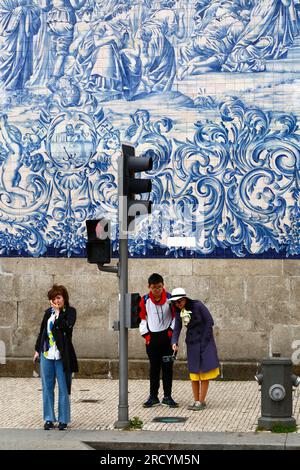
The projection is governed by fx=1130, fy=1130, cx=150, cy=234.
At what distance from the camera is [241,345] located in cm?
1709

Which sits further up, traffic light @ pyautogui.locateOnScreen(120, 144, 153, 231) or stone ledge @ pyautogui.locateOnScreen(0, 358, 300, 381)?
traffic light @ pyautogui.locateOnScreen(120, 144, 153, 231)

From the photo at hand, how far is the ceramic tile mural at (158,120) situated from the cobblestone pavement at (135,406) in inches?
82.2

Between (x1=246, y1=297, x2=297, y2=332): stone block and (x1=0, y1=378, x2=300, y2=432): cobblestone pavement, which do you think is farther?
(x1=246, y1=297, x2=297, y2=332): stone block

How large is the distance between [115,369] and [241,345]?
77.2 inches

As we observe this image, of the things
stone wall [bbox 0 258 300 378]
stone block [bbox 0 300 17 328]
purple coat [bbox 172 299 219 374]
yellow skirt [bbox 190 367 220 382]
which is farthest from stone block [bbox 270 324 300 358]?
stone block [bbox 0 300 17 328]

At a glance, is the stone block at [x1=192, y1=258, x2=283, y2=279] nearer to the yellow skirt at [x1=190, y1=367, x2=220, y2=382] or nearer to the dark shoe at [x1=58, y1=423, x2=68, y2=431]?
the yellow skirt at [x1=190, y1=367, x2=220, y2=382]

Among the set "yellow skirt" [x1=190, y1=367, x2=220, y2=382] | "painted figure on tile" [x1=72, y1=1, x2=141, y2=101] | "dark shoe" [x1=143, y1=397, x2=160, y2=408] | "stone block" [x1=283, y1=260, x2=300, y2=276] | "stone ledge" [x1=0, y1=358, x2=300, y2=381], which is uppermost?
"painted figure on tile" [x1=72, y1=1, x2=141, y2=101]

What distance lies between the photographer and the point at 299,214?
55.4 feet

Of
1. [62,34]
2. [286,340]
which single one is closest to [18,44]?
→ [62,34]

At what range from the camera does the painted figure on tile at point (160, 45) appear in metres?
17.3

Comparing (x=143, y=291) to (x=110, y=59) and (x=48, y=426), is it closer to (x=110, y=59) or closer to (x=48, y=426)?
(x=110, y=59)

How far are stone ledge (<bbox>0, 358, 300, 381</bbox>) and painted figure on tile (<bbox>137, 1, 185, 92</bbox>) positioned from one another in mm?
4246

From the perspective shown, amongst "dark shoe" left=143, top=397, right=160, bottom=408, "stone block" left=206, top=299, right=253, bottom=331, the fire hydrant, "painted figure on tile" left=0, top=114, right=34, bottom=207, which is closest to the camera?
the fire hydrant

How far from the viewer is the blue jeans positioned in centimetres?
1309
